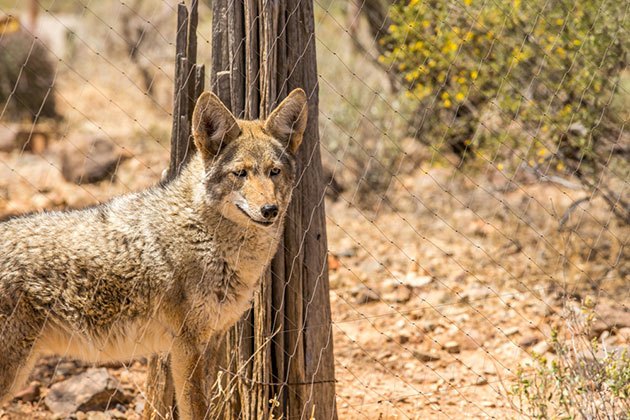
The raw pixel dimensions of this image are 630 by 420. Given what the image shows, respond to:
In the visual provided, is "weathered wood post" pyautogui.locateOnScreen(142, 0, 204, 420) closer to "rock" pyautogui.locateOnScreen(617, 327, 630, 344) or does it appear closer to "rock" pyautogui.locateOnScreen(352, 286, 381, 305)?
"rock" pyautogui.locateOnScreen(352, 286, 381, 305)

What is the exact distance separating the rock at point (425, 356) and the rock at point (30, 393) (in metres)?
3.07

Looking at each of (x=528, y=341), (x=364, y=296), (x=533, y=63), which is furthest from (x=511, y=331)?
(x=533, y=63)

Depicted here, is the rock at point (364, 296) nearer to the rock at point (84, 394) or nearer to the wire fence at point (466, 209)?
A: the wire fence at point (466, 209)

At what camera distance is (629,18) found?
7.19 m

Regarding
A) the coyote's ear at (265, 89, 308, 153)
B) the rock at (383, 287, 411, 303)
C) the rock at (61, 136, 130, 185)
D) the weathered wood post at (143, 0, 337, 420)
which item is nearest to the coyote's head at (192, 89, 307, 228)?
the coyote's ear at (265, 89, 308, 153)

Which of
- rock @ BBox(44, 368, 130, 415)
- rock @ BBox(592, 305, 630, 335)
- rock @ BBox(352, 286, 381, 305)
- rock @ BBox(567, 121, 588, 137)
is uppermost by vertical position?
rock @ BBox(567, 121, 588, 137)

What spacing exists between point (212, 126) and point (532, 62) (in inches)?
193

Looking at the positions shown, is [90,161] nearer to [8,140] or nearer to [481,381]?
[8,140]

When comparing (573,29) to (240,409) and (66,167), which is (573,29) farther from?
(66,167)

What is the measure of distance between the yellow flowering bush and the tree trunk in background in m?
2.51

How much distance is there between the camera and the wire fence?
5.88 m

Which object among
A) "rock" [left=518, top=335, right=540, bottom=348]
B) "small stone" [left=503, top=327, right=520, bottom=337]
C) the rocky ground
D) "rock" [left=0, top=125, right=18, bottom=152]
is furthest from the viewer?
"rock" [left=0, top=125, right=18, bottom=152]

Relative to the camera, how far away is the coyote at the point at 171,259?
14.8 feet

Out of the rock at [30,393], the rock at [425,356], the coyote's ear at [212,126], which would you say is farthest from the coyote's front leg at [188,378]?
the rock at [425,356]
